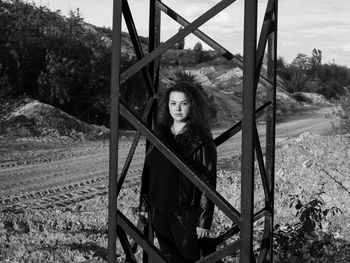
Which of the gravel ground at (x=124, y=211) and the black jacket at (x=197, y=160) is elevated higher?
the black jacket at (x=197, y=160)

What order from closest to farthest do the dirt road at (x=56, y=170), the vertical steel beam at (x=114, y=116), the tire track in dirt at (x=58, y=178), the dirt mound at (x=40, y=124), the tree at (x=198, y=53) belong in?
the vertical steel beam at (x=114, y=116), the tire track in dirt at (x=58, y=178), the dirt road at (x=56, y=170), the dirt mound at (x=40, y=124), the tree at (x=198, y=53)

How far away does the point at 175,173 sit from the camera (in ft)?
12.3

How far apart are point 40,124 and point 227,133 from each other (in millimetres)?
11628

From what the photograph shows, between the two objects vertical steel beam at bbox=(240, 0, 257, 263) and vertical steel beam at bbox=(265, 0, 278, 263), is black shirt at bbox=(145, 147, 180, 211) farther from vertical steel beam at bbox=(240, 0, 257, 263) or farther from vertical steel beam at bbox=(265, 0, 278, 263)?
vertical steel beam at bbox=(265, 0, 278, 263)

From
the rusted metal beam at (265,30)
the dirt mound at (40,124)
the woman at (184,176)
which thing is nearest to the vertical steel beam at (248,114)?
the woman at (184,176)

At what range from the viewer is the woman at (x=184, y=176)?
371cm

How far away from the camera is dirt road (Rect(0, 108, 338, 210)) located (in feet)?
32.7

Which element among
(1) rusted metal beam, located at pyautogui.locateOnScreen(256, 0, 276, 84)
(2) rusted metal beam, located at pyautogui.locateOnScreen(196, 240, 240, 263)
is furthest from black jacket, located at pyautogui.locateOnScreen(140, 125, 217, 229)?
(1) rusted metal beam, located at pyautogui.locateOnScreen(256, 0, 276, 84)

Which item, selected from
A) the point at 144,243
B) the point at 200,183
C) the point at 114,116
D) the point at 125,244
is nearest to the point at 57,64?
the point at 125,244

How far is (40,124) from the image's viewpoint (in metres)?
15.3

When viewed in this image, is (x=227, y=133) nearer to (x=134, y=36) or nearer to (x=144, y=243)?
(x=134, y=36)

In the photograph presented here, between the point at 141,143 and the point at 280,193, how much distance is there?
6259mm

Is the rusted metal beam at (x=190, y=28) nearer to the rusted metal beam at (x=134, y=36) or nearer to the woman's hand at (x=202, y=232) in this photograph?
the rusted metal beam at (x=134, y=36)

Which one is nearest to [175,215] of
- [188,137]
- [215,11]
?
[188,137]
